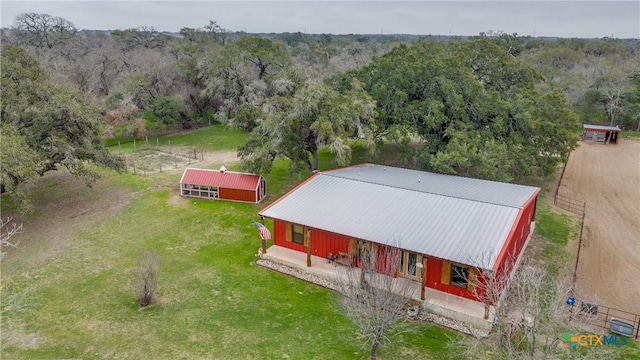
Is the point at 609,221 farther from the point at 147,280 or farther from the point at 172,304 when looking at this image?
the point at 147,280

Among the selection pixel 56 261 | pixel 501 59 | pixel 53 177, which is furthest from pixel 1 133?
pixel 501 59

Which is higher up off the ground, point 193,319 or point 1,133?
point 1,133

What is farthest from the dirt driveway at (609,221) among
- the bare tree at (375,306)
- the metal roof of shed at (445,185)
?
the bare tree at (375,306)

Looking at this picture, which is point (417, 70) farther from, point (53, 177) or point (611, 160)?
point (53, 177)

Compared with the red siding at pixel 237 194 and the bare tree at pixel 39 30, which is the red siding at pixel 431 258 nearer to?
the red siding at pixel 237 194

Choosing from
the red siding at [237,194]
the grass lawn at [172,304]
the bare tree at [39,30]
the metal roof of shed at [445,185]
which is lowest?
the grass lawn at [172,304]
